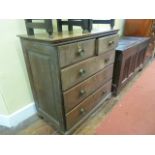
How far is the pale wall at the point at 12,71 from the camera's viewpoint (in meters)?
1.15

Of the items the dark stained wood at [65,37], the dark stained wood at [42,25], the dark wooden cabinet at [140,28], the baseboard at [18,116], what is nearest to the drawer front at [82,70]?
the dark stained wood at [65,37]

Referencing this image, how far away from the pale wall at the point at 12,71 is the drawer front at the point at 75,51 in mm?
582

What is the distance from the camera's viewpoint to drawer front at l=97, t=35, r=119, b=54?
122cm

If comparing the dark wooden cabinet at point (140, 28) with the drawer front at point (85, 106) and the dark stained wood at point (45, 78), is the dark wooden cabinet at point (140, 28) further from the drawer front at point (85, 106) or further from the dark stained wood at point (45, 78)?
the dark stained wood at point (45, 78)

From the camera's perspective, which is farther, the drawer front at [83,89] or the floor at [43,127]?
the floor at [43,127]

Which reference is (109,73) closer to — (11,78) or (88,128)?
(88,128)

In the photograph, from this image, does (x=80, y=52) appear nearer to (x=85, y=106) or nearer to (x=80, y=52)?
(x=80, y=52)

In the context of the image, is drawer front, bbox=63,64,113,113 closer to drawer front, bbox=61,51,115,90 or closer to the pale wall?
drawer front, bbox=61,51,115,90

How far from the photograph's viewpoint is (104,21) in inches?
58.3

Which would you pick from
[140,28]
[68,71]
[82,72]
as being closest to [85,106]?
[82,72]

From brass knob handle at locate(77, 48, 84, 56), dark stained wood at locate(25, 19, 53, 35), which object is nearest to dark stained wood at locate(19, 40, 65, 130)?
dark stained wood at locate(25, 19, 53, 35)

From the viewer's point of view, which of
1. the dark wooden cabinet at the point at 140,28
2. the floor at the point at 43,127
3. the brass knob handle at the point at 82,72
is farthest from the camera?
the dark wooden cabinet at the point at 140,28
